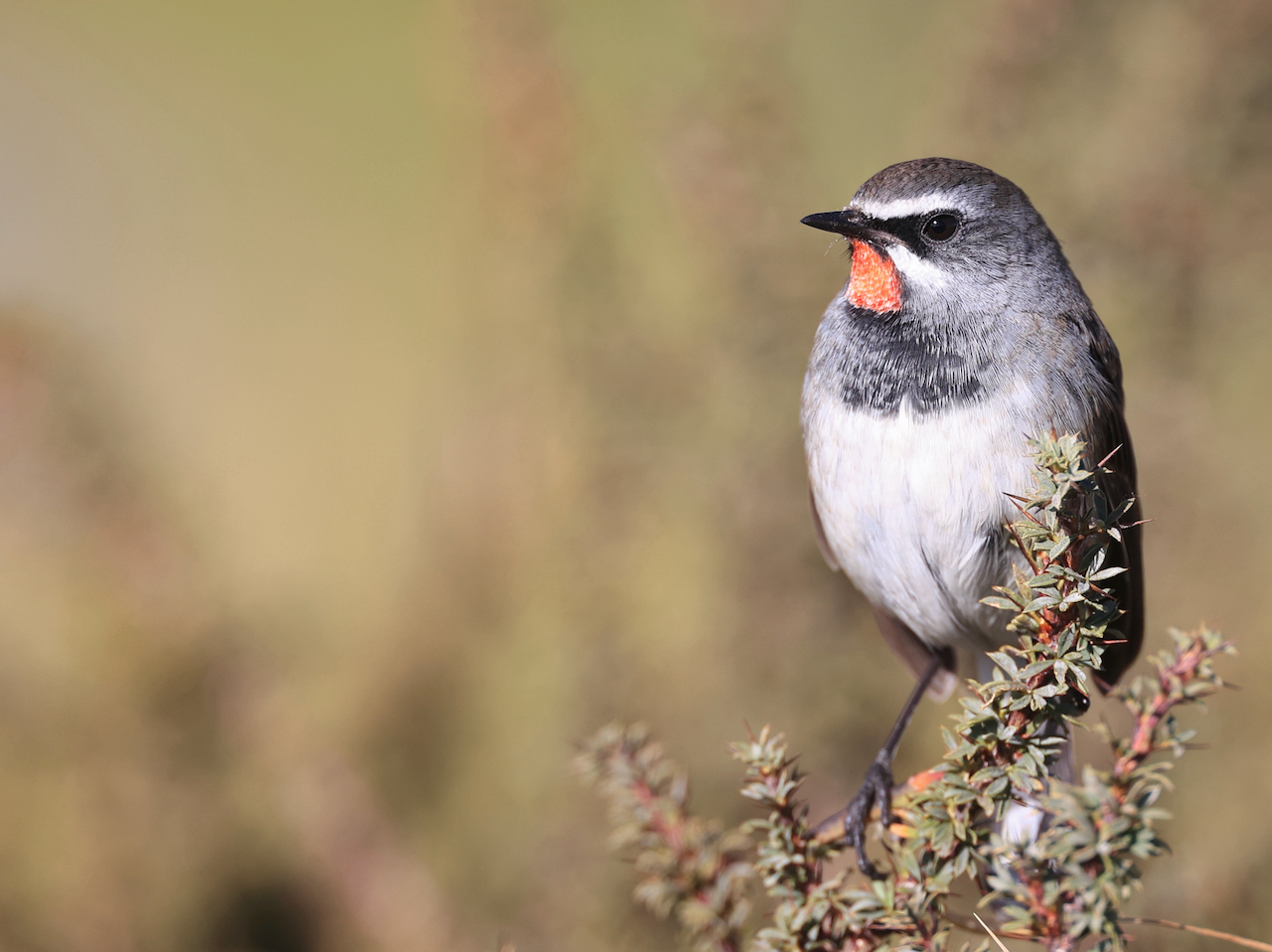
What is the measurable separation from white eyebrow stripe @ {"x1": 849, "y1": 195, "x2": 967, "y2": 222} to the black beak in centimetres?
2

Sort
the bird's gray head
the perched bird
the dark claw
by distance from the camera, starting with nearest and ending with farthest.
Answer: the dark claw → the perched bird → the bird's gray head

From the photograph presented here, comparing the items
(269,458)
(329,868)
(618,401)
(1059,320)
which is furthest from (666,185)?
(269,458)

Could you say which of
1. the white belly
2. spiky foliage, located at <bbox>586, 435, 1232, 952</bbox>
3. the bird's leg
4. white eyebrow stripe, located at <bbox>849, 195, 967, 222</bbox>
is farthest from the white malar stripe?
the bird's leg

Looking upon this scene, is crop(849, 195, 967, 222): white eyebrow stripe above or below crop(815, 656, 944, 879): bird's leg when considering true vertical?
above

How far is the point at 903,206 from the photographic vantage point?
5.19ft

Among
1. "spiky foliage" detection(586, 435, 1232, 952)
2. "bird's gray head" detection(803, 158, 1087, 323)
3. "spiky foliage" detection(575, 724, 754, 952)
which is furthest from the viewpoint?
"bird's gray head" detection(803, 158, 1087, 323)

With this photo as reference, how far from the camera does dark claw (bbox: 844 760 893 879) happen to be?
4.42 ft

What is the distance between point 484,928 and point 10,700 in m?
0.96

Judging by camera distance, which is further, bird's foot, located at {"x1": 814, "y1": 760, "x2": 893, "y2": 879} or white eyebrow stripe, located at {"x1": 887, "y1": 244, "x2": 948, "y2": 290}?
white eyebrow stripe, located at {"x1": 887, "y1": 244, "x2": 948, "y2": 290}

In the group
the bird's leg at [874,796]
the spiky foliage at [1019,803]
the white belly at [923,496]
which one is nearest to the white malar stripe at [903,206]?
the white belly at [923,496]

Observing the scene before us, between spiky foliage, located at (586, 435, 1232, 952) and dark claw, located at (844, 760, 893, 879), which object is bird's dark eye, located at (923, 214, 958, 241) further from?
dark claw, located at (844, 760, 893, 879)

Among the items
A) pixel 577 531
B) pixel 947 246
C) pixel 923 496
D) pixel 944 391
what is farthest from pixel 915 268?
pixel 577 531

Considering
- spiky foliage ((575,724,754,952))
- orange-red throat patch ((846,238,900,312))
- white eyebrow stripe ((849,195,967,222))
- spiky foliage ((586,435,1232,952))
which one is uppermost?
white eyebrow stripe ((849,195,967,222))

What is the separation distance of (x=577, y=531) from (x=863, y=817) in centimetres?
74
